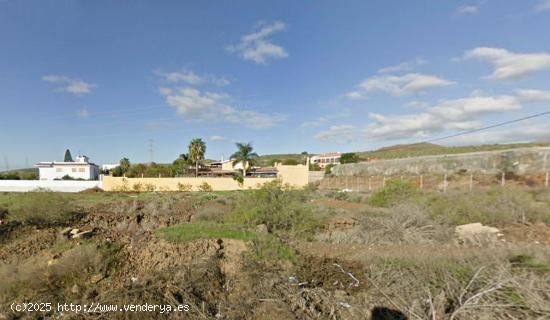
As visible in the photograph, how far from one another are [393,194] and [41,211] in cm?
1721

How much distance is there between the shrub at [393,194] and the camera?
1484 centimetres

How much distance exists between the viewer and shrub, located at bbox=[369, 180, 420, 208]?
48.7 feet

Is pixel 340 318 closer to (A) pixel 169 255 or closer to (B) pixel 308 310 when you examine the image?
(B) pixel 308 310

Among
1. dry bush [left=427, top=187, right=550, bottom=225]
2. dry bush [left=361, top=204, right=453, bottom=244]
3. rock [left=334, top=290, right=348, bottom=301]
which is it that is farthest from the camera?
dry bush [left=427, top=187, right=550, bottom=225]

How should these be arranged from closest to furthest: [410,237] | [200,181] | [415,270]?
[415,270]
[410,237]
[200,181]

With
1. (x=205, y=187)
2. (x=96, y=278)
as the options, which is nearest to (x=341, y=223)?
(x=96, y=278)

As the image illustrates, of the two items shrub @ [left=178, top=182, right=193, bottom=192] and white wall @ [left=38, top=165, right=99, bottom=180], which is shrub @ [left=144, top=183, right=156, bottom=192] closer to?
shrub @ [left=178, top=182, right=193, bottom=192]

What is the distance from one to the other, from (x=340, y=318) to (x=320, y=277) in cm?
131

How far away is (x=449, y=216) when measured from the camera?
10.9 metres

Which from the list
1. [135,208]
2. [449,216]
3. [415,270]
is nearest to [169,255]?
[415,270]

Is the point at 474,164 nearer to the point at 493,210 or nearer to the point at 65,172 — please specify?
the point at 493,210

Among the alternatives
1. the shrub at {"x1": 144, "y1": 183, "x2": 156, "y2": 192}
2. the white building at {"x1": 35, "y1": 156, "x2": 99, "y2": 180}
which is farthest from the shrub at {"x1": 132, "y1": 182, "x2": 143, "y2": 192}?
the white building at {"x1": 35, "y1": 156, "x2": 99, "y2": 180}

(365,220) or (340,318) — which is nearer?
(340,318)

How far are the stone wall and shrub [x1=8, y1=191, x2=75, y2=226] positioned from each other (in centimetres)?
3312
